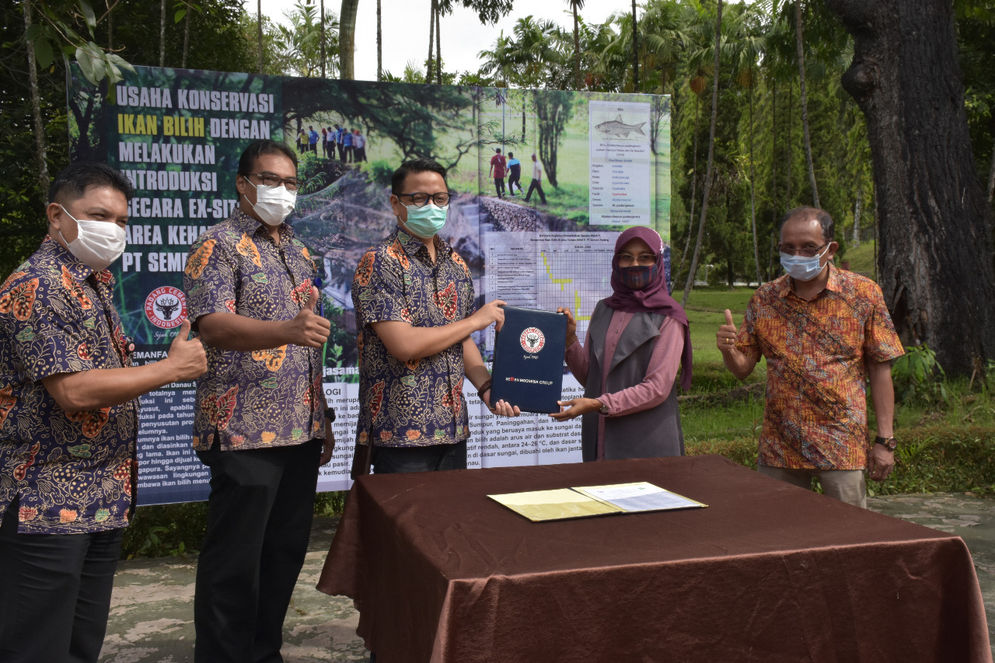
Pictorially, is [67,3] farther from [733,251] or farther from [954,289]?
[733,251]

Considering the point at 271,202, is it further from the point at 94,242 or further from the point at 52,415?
the point at 52,415

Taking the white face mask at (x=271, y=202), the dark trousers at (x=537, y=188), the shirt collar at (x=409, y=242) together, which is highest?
the dark trousers at (x=537, y=188)

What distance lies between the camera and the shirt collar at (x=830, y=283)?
332 centimetres

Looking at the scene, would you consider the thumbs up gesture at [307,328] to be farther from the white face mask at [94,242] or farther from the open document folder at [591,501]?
the open document folder at [591,501]

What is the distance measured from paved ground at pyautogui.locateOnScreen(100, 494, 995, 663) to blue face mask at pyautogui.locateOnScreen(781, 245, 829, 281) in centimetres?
Answer: 189

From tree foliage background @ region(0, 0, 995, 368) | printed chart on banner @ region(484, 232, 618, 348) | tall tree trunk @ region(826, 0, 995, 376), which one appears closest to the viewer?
printed chart on banner @ region(484, 232, 618, 348)

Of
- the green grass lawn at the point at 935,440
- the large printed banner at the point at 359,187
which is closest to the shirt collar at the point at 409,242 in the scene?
the large printed banner at the point at 359,187

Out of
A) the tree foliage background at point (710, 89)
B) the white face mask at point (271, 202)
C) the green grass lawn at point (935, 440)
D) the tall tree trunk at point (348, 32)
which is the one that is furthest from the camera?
the tree foliage background at point (710, 89)

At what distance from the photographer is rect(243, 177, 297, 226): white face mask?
119 inches

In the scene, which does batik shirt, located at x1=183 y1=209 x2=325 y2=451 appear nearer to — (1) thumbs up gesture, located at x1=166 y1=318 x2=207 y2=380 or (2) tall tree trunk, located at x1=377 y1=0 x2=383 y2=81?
(1) thumbs up gesture, located at x1=166 y1=318 x2=207 y2=380

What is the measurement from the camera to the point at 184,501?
4805 mm

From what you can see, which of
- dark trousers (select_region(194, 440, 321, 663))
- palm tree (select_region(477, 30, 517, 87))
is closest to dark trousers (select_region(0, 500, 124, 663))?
dark trousers (select_region(194, 440, 321, 663))

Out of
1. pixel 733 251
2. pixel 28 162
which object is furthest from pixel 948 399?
pixel 733 251

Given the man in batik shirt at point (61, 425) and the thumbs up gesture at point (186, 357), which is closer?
the man in batik shirt at point (61, 425)
